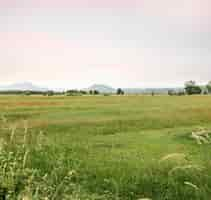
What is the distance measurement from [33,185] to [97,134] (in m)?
10.3

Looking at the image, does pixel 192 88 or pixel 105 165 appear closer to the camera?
pixel 105 165

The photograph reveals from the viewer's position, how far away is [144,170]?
405 inches

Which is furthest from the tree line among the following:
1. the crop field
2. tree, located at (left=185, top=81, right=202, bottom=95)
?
the crop field

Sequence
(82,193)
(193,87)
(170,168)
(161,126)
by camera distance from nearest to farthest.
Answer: (82,193)
(170,168)
(161,126)
(193,87)

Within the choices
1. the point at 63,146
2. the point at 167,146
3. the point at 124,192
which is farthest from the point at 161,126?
the point at 124,192

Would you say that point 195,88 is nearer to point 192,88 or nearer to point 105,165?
point 192,88

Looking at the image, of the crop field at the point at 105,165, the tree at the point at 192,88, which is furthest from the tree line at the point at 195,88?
A: the crop field at the point at 105,165

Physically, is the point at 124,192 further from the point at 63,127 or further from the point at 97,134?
the point at 63,127

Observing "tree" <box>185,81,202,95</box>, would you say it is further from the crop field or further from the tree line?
the crop field

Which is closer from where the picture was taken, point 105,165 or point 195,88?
point 105,165

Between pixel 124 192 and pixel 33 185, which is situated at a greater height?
pixel 33 185

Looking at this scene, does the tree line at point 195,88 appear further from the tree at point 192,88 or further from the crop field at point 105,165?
the crop field at point 105,165

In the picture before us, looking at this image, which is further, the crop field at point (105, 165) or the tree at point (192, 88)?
the tree at point (192, 88)

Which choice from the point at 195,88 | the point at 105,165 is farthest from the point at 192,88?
the point at 105,165
